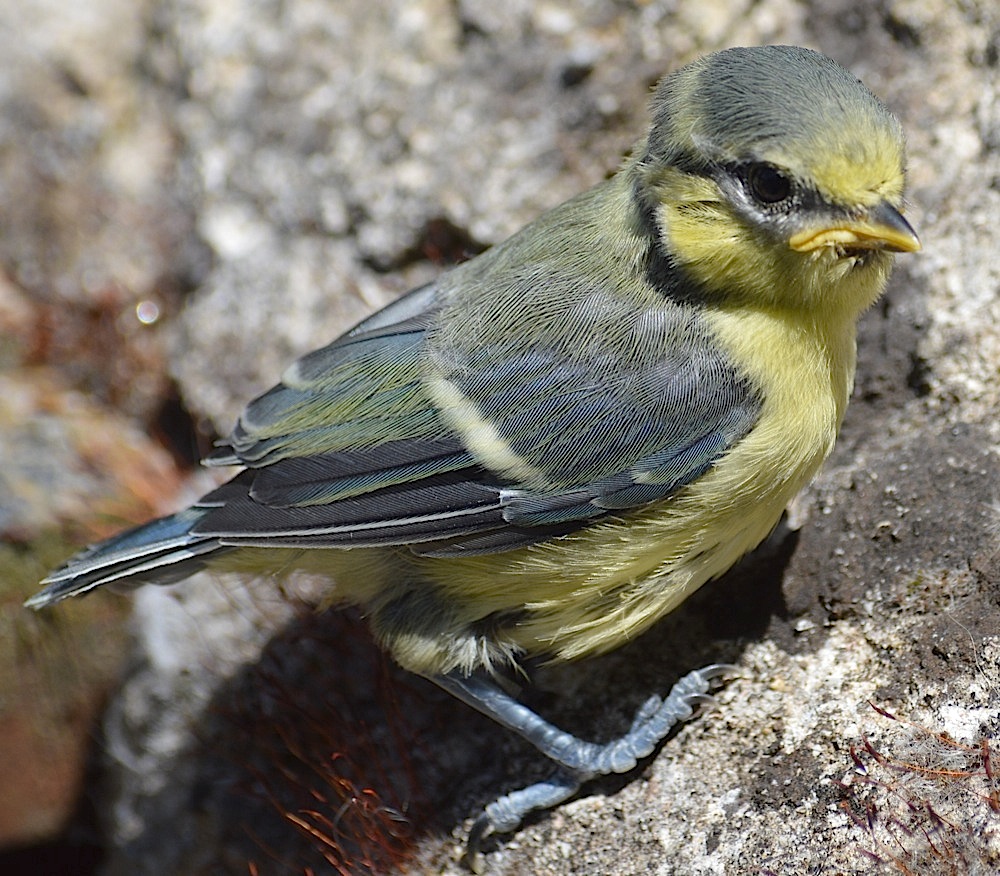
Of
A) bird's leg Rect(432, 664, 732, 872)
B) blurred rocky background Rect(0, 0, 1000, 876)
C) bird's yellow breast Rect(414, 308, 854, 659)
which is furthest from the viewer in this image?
bird's leg Rect(432, 664, 732, 872)

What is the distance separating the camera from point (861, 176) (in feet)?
7.45

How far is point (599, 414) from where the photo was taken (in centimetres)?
262

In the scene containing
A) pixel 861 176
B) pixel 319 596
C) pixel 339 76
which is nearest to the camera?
pixel 861 176

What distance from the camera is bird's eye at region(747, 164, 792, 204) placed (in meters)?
2.30

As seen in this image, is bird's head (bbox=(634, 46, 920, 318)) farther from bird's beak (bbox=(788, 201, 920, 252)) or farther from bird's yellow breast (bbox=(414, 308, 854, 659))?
bird's yellow breast (bbox=(414, 308, 854, 659))

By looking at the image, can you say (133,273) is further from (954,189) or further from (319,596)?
(954,189)

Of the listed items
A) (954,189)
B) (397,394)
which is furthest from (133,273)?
(954,189)

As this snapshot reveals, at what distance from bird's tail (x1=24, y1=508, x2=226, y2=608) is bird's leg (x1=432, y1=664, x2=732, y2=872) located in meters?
0.76

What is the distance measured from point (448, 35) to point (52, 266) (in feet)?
6.97

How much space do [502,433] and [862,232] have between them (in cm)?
95

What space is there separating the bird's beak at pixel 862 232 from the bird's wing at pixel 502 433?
371 mm

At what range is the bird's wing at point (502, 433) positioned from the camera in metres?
2.57

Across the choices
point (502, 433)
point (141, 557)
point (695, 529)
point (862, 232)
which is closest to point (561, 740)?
point (695, 529)

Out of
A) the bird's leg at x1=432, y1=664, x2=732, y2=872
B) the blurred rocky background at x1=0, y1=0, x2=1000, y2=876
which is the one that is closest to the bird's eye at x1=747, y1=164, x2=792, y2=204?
the blurred rocky background at x1=0, y1=0, x2=1000, y2=876
